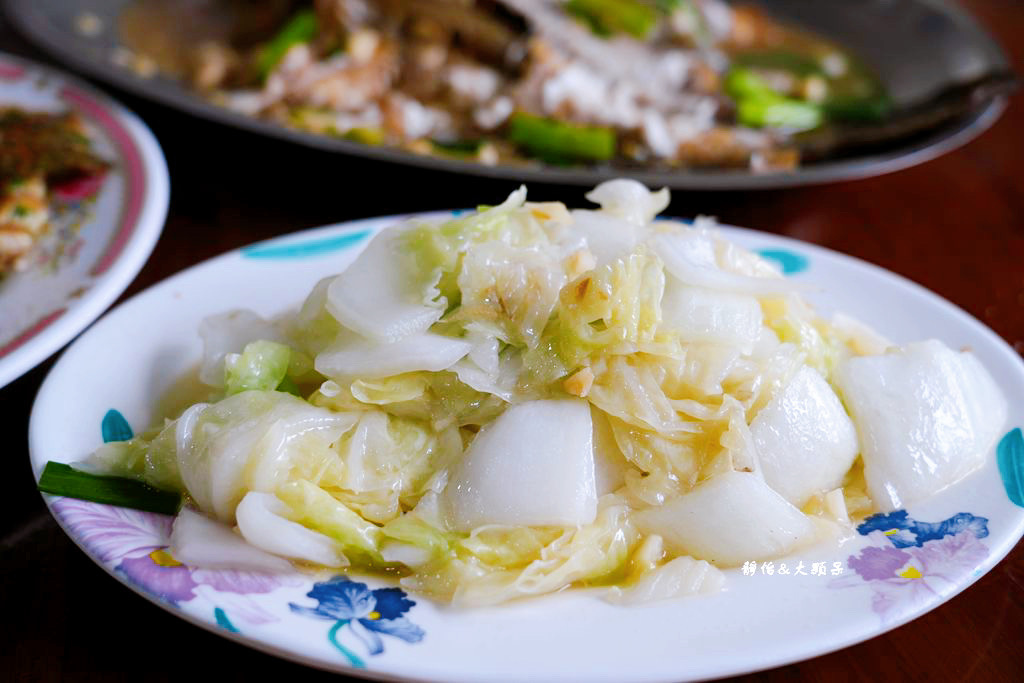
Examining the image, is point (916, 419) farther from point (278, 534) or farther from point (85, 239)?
point (85, 239)

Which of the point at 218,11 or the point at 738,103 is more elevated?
the point at 218,11

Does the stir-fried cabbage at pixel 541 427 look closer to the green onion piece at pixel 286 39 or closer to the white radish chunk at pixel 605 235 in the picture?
the white radish chunk at pixel 605 235

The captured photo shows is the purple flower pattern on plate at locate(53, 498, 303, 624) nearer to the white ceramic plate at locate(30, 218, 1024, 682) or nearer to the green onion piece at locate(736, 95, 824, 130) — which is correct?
the white ceramic plate at locate(30, 218, 1024, 682)

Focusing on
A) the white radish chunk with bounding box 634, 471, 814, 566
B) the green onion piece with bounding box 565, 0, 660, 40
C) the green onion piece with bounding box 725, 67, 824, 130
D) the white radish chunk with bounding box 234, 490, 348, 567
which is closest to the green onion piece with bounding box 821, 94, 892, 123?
the green onion piece with bounding box 725, 67, 824, 130

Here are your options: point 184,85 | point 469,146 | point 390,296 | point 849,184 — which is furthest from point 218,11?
point 390,296

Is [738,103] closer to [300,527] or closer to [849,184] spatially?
[849,184]

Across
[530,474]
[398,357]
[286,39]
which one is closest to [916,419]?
[530,474]
